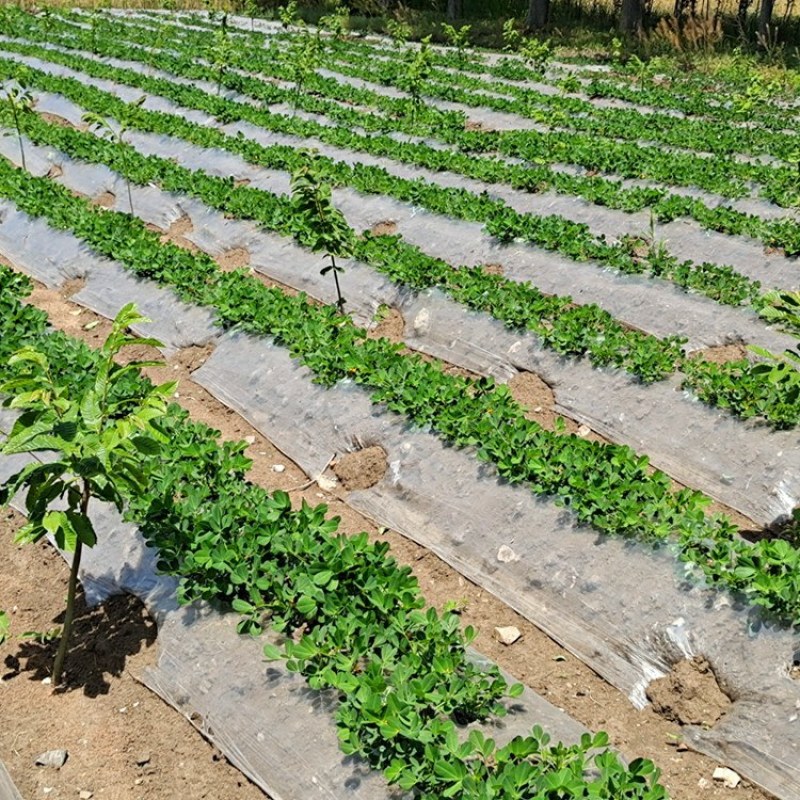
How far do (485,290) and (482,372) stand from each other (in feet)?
2.96

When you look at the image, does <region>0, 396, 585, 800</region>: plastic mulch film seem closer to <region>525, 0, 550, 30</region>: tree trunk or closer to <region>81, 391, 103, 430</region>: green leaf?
<region>81, 391, 103, 430</region>: green leaf

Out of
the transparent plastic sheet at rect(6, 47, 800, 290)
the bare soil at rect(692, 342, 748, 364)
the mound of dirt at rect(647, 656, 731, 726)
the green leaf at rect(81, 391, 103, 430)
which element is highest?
the green leaf at rect(81, 391, 103, 430)

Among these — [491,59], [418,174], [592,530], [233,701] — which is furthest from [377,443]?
[491,59]

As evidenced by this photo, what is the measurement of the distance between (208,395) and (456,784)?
14.5 feet

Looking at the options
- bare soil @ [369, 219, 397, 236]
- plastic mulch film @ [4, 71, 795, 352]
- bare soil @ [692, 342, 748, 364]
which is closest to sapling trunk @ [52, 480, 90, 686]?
bare soil @ [692, 342, 748, 364]

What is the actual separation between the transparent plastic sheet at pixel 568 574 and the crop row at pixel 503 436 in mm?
108

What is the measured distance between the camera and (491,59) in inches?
876

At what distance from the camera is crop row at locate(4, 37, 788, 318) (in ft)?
25.1

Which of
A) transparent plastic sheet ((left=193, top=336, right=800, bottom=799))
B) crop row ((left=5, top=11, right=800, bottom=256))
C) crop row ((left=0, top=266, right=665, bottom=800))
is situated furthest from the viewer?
crop row ((left=5, top=11, right=800, bottom=256))

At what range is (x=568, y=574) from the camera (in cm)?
473

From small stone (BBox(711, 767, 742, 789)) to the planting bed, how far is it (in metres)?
0.04

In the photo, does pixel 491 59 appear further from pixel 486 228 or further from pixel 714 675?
pixel 714 675

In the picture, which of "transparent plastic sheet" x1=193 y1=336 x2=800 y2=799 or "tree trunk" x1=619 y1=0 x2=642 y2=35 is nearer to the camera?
"transparent plastic sheet" x1=193 y1=336 x2=800 y2=799

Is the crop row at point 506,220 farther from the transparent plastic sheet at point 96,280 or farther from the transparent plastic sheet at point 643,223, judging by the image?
the transparent plastic sheet at point 96,280
